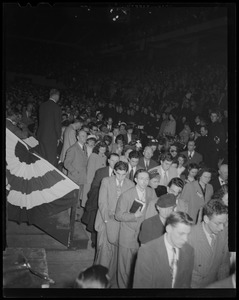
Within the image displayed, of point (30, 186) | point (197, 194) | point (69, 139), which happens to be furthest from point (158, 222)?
point (69, 139)

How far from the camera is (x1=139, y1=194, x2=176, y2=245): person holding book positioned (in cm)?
424

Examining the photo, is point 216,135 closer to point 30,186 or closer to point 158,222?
point 158,222

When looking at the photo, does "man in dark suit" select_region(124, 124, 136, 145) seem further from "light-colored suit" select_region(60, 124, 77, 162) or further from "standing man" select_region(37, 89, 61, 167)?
"standing man" select_region(37, 89, 61, 167)

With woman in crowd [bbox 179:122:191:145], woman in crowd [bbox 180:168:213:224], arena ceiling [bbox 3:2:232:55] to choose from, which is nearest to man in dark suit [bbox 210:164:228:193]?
woman in crowd [bbox 180:168:213:224]

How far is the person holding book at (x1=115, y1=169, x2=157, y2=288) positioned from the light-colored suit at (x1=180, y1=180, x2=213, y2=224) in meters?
0.94

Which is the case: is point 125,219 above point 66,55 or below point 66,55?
below

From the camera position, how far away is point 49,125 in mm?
7332

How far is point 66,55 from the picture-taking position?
28.8 meters

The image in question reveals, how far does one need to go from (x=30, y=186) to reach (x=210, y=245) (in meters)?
3.34

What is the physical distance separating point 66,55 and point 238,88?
Answer: 26.2 meters

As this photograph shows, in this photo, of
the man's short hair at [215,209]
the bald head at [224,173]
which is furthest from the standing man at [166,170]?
the man's short hair at [215,209]

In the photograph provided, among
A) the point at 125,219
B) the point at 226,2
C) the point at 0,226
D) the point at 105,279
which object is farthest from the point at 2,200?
the point at 226,2
